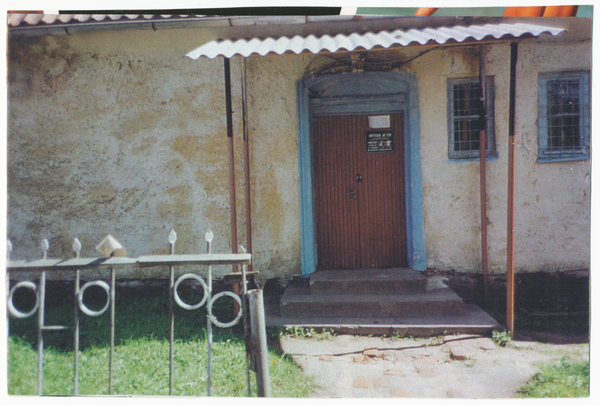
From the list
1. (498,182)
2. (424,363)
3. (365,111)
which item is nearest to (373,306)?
(424,363)

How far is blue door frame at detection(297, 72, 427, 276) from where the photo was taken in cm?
522

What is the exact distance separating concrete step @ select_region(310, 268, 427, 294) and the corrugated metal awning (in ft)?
8.74

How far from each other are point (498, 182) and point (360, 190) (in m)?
1.79

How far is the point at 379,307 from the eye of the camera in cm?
447

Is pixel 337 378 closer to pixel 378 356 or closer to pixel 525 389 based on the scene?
pixel 378 356

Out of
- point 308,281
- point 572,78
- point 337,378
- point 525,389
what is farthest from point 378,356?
point 572,78

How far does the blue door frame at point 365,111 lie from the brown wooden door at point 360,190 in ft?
0.43

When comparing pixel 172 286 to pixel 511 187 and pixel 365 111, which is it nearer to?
pixel 511 187

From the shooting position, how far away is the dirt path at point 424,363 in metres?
3.23

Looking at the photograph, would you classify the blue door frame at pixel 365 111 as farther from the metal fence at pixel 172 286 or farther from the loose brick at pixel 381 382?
the metal fence at pixel 172 286

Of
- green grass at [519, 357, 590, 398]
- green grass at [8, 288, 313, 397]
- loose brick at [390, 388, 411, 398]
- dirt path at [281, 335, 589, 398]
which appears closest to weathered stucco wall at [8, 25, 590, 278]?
green grass at [8, 288, 313, 397]

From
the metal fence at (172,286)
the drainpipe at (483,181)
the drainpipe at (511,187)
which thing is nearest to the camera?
the metal fence at (172,286)

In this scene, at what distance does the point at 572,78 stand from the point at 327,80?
10.0 ft

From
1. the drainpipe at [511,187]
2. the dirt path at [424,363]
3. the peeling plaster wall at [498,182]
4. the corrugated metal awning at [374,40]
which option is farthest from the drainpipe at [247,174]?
the drainpipe at [511,187]
